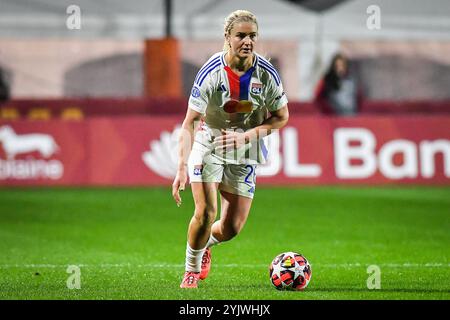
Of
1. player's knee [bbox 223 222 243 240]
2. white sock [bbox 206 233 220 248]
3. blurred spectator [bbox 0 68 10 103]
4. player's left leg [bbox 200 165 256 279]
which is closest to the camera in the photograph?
player's left leg [bbox 200 165 256 279]

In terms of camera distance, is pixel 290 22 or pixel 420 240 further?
pixel 290 22

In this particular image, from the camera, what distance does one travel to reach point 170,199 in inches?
664

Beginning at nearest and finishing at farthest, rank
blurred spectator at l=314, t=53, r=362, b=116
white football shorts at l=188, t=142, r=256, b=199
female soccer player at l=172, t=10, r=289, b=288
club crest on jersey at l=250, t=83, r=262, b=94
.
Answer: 1. female soccer player at l=172, t=10, r=289, b=288
2. club crest on jersey at l=250, t=83, r=262, b=94
3. white football shorts at l=188, t=142, r=256, b=199
4. blurred spectator at l=314, t=53, r=362, b=116

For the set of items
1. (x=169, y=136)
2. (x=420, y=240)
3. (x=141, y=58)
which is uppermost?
(x=141, y=58)

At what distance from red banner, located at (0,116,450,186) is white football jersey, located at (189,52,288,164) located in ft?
31.3

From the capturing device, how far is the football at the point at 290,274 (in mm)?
8414

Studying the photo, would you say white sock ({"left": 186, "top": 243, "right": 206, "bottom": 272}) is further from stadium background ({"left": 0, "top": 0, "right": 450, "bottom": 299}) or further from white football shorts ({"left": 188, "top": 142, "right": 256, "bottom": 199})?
white football shorts ({"left": 188, "top": 142, "right": 256, "bottom": 199})

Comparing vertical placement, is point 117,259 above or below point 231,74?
below

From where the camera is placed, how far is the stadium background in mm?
10719

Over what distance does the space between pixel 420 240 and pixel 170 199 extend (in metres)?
5.63

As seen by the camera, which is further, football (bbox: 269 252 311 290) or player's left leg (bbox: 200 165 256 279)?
player's left leg (bbox: 200 165 256 279)

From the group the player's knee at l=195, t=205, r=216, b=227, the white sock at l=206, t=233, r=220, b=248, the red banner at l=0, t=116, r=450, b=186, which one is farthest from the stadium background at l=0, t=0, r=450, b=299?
the player's knee at l=195, t=205, r=216, b=227
